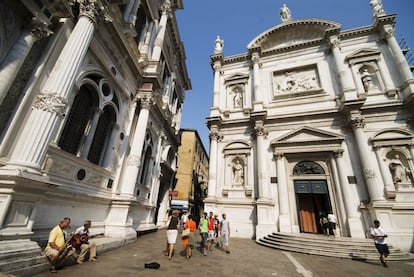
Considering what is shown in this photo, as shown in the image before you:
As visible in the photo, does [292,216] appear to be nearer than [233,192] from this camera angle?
Yes

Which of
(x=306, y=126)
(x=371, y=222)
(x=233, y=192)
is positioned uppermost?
(x=306, y=126)

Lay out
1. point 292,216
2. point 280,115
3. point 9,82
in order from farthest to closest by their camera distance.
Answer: point 280,115 < point 292,216 < point 9,82

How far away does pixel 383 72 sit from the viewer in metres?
13.4

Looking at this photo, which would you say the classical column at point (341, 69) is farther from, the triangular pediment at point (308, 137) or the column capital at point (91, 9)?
the column capital at point (91, 9)

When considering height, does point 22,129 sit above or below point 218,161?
below

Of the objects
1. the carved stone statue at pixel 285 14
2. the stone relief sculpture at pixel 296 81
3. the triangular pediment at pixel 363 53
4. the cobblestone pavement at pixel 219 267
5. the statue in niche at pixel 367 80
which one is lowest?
the cobblestone pavement at pixel 219 267

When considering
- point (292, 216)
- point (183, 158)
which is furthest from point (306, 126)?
point (183, 158)

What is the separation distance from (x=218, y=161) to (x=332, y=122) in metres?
9.04

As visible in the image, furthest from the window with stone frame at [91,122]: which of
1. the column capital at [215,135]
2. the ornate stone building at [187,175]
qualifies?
the ornate stone building at [187,175]

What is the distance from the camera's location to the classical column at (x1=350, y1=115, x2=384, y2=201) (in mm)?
10336

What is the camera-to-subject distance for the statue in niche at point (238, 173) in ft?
46.5

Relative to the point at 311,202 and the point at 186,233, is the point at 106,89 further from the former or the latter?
the point at 311,202

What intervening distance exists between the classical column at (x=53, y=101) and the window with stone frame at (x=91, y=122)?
1.68 meters

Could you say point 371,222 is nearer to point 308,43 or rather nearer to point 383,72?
point 383,72
